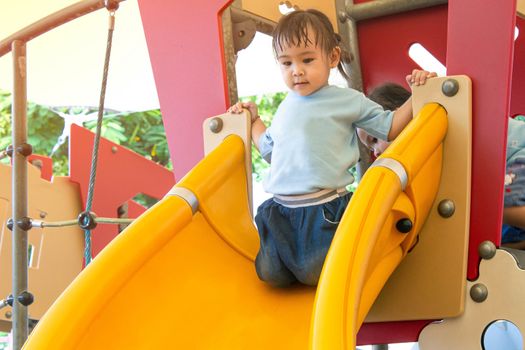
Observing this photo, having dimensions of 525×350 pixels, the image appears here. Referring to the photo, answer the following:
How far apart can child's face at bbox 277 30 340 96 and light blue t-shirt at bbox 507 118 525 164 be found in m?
0.43

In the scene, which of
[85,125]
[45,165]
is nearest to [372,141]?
[45,165]

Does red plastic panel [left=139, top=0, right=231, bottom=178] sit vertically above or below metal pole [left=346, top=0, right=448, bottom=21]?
below

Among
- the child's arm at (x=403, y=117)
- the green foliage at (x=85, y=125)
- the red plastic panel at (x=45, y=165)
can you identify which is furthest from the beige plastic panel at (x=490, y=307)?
the green foliage at (x=85, y=125)

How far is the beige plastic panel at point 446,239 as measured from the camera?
1124 mm

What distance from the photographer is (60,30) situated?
2.84m

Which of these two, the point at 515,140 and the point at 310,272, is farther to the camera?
the point at 515,140

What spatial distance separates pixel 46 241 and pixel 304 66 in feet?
5.07

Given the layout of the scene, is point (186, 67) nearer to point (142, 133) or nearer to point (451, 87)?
point (451, 87)

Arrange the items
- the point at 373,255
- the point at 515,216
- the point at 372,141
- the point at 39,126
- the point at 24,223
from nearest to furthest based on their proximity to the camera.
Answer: the point at 373,255, the point at 515,216, the point at 372,141, the point at 24,223, the point at 39,126

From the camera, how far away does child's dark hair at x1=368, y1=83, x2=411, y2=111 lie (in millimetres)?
1499

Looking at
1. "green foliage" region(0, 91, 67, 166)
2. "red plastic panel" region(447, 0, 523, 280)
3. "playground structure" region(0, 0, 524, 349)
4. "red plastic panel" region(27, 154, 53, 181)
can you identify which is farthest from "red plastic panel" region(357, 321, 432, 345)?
"green foliage" region(0, 91, 67, 166)

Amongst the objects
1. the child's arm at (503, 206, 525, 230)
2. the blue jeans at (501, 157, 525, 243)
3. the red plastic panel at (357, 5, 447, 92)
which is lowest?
the child's arm at (503, 206, 525, 230)

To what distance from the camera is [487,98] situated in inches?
44.2

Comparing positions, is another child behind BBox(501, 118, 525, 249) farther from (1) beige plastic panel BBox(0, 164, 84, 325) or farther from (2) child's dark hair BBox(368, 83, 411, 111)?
(1) beige plastic panel BBox(0, 164, 84, 325)
